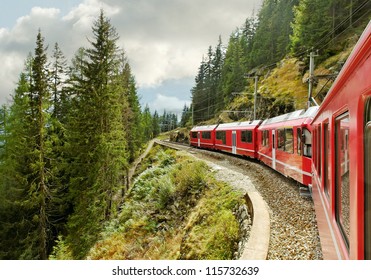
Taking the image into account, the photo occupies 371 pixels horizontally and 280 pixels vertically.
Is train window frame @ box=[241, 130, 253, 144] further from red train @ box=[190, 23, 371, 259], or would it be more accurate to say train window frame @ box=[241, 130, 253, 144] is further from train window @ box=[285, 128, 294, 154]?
red train @ box=[190, 23, 371, 259]

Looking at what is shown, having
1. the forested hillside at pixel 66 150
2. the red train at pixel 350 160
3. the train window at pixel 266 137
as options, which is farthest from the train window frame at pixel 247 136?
the red train at pixel 350 160

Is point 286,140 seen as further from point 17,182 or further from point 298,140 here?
point 17,182

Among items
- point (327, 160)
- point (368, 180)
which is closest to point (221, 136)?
point (327, 160)

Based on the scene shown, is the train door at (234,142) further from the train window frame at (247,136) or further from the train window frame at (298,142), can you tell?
the train window frame at (298,142)

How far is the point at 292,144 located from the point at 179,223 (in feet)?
15.7

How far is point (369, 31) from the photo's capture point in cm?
162

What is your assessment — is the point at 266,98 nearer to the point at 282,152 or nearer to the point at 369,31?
the point at 282,152

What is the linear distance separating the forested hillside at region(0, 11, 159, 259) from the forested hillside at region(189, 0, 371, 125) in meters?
11.4

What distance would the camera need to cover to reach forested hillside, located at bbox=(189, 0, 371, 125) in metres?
30.7

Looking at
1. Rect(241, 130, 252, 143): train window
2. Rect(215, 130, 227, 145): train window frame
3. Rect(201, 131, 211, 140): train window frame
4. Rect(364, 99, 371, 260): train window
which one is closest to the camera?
Rect(364, 99, 371, 260): train window

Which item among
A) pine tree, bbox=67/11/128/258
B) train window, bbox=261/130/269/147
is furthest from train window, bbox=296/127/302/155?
pine tree, bbox=67/11/128/258

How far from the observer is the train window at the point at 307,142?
28.5 ft
